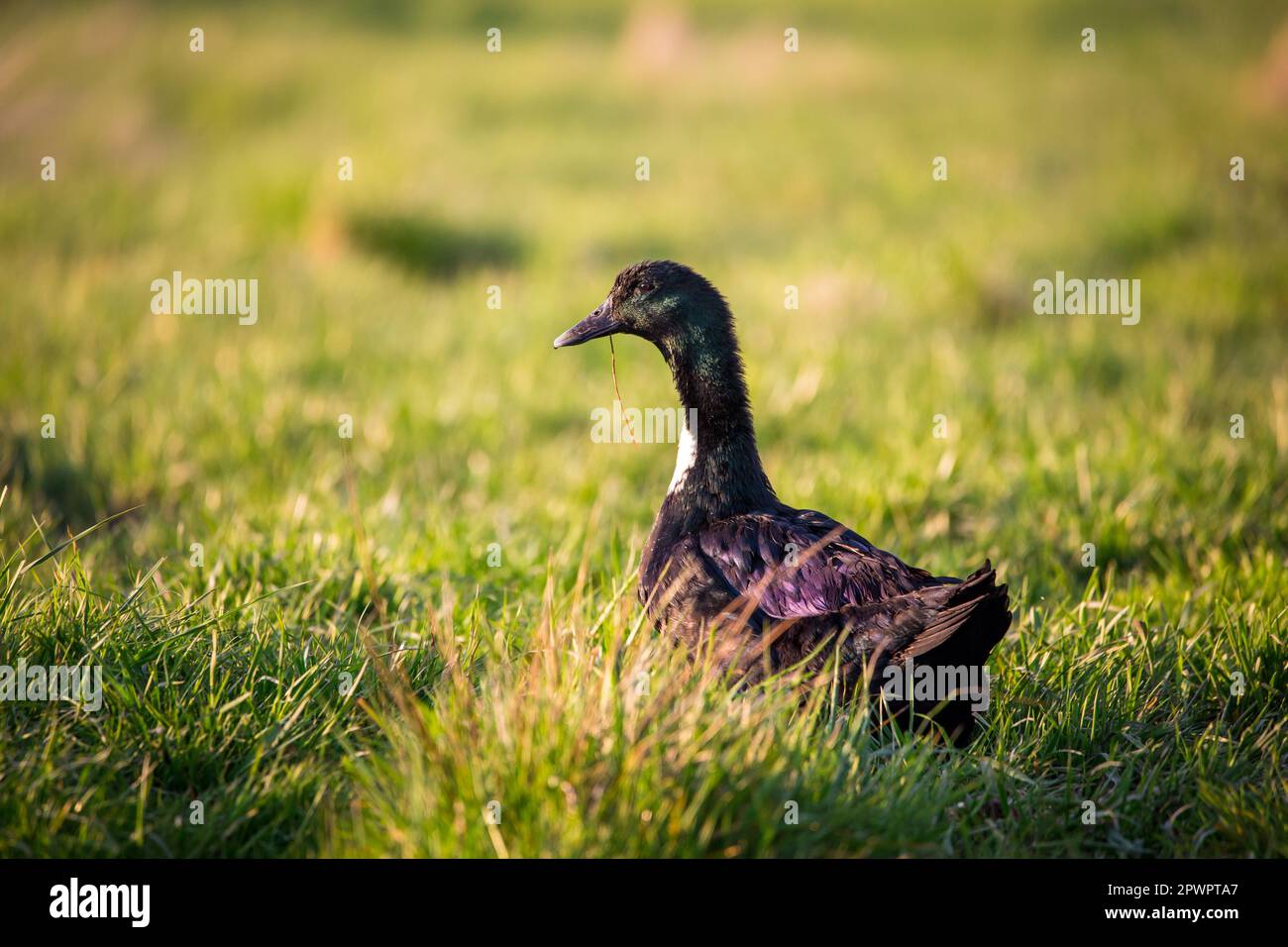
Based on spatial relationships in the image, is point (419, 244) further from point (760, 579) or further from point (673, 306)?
point (760, 579)

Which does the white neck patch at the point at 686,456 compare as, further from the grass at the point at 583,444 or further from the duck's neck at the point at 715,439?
the grass at the point at 583,444

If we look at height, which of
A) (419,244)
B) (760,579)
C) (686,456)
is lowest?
(760,579)

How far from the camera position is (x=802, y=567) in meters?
3.64

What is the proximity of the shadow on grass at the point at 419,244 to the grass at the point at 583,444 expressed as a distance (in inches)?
1.6

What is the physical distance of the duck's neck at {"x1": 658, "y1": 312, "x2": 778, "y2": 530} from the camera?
3.95m

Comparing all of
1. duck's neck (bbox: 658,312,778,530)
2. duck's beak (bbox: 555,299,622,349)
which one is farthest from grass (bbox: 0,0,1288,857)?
duck's beak (bbox: 555,299,622,349)

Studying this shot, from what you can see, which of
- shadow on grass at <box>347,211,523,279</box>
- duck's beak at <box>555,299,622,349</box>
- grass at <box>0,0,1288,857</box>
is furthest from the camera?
shadow on grass at <box>347,211,523,279</box>

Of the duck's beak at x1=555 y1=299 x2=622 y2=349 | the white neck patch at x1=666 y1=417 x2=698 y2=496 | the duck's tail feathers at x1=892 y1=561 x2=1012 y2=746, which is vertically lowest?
the duck's tail feathers at x1=892 y1=561 x2=1012 y2=746

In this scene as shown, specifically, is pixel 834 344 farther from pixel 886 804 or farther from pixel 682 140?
pixel 682 140

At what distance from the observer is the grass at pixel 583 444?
3.03 meters

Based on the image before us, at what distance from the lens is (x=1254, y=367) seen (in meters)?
7.67

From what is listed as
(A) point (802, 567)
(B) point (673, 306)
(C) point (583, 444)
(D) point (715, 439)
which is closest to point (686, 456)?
(D) point (715, 439)

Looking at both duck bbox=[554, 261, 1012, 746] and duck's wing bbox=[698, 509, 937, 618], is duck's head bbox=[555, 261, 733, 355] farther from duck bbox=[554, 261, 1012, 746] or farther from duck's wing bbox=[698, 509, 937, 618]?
duck's wing bbox=[698, 509, 937, 618]

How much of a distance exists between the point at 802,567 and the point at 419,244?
23.0 ft
